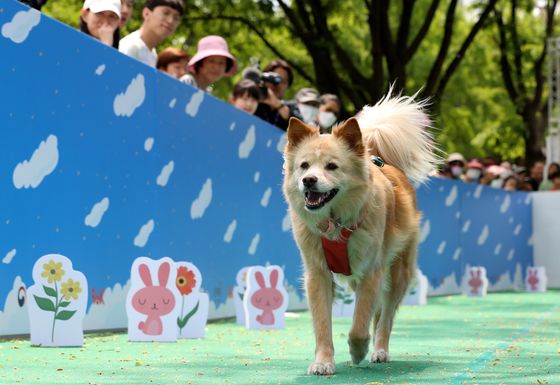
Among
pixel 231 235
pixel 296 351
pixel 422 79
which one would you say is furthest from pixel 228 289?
pixel 422 79

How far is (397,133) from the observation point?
770 centimetres

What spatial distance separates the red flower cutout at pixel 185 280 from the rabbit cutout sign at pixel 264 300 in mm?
1242

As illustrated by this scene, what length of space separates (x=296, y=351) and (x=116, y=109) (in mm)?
2512

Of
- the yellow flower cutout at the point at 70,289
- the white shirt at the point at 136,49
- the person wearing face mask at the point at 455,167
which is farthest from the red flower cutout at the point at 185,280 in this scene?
the person wearing face mask at the point at 455,167

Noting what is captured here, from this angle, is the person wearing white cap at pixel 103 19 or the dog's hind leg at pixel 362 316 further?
the person wearing white cap at pixel 103 19

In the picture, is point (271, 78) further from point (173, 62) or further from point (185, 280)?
point (185, 280)

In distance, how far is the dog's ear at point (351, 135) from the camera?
6.65 metres

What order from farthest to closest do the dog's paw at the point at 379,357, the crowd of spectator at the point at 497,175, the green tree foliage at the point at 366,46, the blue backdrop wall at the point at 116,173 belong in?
1. the green tree foliage at the point at 366,46
2. the crowd of spectator at the point at 497,175
3. the blue backdrop wall at the point at 116,173
4. the dog's paw at the point at 379,357

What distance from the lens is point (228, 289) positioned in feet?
37.0

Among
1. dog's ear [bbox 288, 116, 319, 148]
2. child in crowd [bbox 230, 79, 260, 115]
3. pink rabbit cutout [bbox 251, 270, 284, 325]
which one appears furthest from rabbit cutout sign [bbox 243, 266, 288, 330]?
dog's ear [bbox 288, 116, 319, 148]

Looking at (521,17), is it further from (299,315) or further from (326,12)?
(299,315)

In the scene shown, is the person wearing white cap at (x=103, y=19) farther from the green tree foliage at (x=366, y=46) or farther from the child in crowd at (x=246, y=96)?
the green tree foliage at (x=366, y=46)

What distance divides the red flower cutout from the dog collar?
2.03 meters

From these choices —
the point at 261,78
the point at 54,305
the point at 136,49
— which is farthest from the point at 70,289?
the point at 261,78
